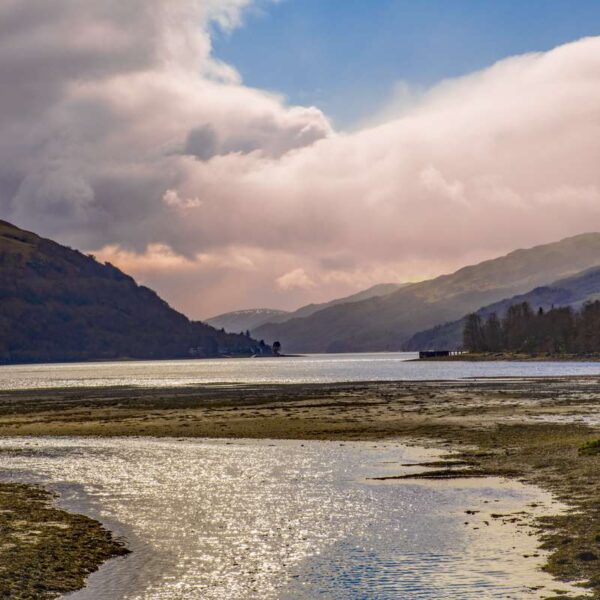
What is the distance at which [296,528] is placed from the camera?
33156mm

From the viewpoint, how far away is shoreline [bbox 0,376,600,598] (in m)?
33.5

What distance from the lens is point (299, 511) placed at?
36688mm

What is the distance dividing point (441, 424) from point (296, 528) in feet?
144

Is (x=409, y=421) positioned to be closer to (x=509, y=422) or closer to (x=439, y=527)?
(x=509, y=422)

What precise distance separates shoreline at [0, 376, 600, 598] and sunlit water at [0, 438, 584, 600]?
1.80 m

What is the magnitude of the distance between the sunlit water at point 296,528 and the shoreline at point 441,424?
5.91ft

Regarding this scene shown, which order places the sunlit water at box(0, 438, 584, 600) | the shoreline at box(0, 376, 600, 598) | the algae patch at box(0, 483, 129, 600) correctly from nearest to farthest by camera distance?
the algae patch at box(0, 483, 129, 600) → the sunlit water at box(0, 438, 584, 600) → the shoreline at box(0, 376, 600, 598)

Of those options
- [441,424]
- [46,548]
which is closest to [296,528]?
[46,548]

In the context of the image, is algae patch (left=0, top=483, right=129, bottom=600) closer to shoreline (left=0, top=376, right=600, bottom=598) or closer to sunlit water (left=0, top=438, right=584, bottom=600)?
sunlit water (left=0, top=438, right=584, bottom=600)

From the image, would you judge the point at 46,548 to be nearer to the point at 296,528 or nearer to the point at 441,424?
the point at 296,528

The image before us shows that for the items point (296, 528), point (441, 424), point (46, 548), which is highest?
point (46, 548)

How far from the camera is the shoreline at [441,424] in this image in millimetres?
33453

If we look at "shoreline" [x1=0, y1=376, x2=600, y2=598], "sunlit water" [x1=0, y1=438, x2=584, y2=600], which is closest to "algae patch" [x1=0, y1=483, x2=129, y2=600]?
"sunlit water" [x1=0, y1=438, x2=584, y2=600]

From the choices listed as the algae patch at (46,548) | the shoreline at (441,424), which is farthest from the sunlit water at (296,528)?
the shoreline at (441,424)
